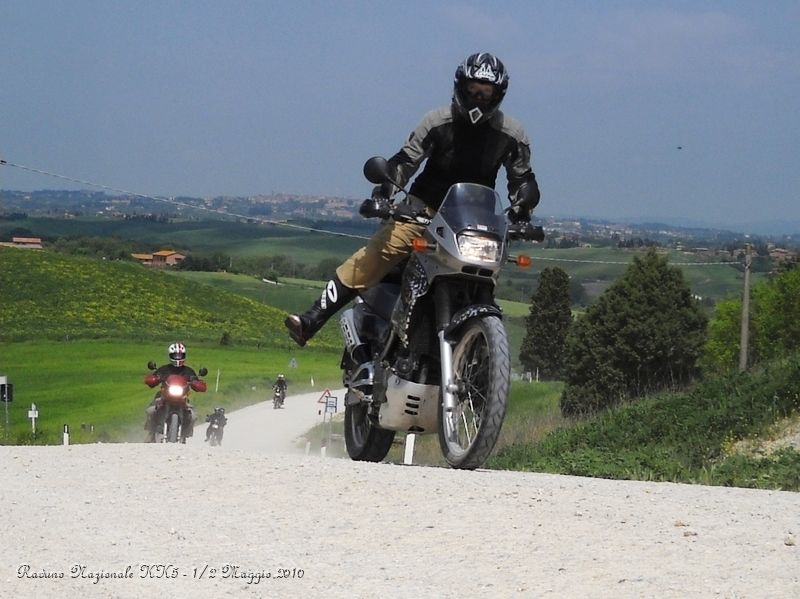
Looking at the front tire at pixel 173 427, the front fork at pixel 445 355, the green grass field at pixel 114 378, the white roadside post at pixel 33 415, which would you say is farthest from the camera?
the green grass field at pixel 114 378

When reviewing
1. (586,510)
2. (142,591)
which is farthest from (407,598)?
(586,510)

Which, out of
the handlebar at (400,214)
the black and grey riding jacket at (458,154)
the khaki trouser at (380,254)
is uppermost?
the black and grey riding jacket at (458,154)

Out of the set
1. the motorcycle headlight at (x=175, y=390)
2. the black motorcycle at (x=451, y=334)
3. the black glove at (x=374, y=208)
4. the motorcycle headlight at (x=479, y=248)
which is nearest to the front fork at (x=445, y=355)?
the black motorcycle at (x=451, y=334)

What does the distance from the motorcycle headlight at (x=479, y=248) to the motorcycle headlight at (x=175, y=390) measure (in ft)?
29.2

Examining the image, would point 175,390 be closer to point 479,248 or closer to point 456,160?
point 456,160

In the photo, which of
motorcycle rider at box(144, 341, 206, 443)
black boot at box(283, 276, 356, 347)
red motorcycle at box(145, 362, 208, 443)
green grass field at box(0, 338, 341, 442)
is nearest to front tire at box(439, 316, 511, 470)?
black boot at box(283, 276, 356, 347)

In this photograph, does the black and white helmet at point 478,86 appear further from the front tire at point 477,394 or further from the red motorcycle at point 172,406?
the red motorcycle at point 172,406

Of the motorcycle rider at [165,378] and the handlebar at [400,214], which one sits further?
the motorcycle rider at [165,378]

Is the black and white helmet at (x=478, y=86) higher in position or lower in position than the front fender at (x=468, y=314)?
higher

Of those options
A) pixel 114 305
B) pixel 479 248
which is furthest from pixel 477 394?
pixel 114 305

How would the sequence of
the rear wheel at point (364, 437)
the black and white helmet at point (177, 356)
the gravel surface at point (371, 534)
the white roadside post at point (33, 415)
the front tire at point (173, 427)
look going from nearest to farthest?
the gravel surface at point (371, 534) < the rear wheel at point (364, 437) < the front tire at point (173, 427) < the black and white helmet at point (177, 356) < the white roadside post at point (33, 415)

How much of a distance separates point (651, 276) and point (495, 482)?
66301mm

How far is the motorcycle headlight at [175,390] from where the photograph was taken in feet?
54.6

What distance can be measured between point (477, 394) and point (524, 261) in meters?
1.06
